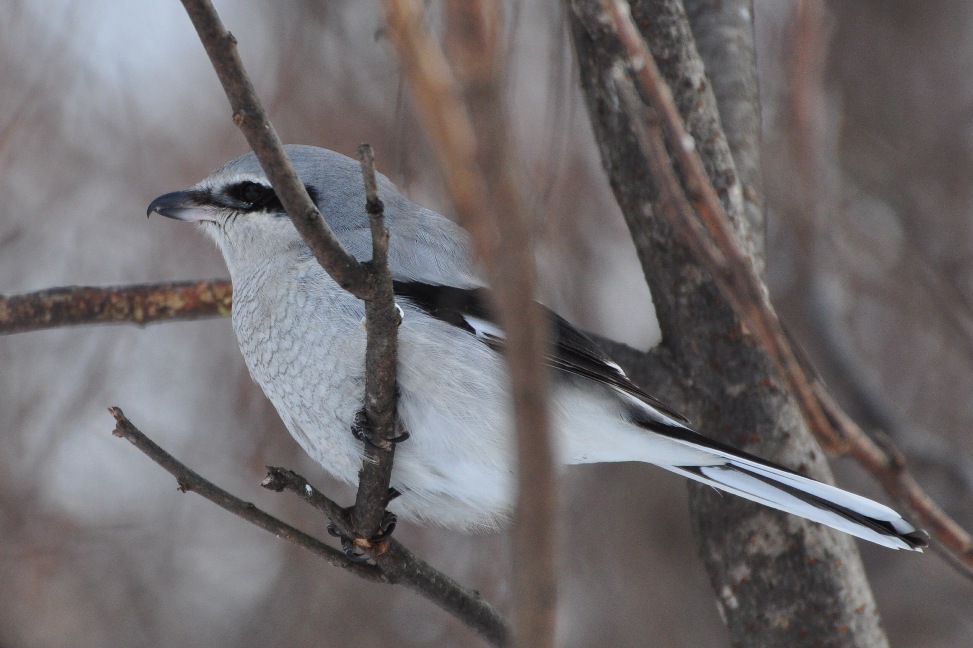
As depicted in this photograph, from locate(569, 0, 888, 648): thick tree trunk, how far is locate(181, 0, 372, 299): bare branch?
112 cm

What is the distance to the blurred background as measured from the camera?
3.63 m

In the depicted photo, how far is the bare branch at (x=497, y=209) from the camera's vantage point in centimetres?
63

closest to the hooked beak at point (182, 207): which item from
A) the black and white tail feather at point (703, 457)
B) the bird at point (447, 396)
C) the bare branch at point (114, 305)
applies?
the bare branch at point (114, 305)

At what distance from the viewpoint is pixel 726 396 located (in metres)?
2.29

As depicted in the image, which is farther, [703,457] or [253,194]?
[253,194]

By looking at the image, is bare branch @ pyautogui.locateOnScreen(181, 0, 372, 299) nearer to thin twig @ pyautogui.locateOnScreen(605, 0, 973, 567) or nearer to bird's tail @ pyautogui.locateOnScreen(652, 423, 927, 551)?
thin twig @ pyautogui.locateOnScreen(605, 0, 973, 567)

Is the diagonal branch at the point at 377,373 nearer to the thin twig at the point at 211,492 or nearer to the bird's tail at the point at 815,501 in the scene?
the thin twig at the point at 211,492

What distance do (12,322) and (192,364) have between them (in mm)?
1869

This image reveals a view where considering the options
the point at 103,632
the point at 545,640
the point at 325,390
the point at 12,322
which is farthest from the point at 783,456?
the point at 103,632

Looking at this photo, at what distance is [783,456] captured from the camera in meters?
2.26

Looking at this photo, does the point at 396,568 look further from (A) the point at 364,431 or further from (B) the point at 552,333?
(B) the point at 552,333

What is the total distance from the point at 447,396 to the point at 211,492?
0.55 metres

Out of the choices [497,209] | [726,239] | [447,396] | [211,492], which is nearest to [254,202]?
[447,396]

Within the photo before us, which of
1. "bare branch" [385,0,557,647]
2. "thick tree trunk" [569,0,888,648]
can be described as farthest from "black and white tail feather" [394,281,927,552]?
"bare branch" [385,0,557,647]
